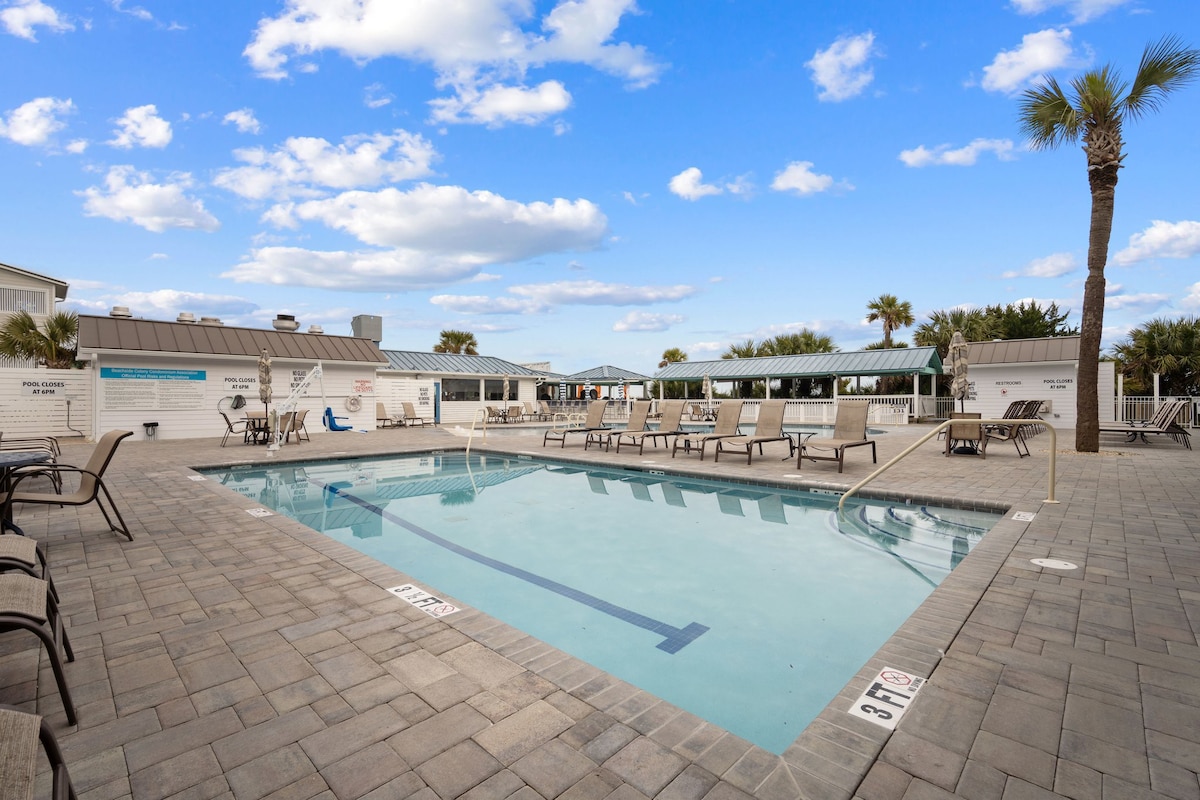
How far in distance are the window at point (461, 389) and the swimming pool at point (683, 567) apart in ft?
55.0

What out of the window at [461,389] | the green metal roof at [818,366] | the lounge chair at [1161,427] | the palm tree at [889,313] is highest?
the palm tree at [889,313]

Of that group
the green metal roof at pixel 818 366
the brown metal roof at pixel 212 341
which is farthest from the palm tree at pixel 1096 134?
the brown metal roof at pixel 212 341

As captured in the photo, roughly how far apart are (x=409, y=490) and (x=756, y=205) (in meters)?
16.7

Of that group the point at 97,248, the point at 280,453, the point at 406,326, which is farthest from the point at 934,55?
the point at 406,326

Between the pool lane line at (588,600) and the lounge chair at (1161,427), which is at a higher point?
the lounge chair at (1161,427)

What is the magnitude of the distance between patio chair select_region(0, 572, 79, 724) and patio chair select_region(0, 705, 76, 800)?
838 mm

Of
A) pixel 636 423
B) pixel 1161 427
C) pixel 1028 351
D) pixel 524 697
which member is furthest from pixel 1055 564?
pixel 1028 351

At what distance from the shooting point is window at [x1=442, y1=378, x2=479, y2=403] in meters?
25.5

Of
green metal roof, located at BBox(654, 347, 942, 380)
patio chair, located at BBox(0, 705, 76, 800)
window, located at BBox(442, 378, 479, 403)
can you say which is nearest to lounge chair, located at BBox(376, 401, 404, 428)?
window, located at BBox(442, 378, 479, 403)

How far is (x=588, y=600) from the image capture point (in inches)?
166

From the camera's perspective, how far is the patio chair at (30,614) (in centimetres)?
184

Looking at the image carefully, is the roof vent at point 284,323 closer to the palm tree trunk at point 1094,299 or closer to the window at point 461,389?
the window at point 461,389

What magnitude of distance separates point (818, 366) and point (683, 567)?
22760 mm

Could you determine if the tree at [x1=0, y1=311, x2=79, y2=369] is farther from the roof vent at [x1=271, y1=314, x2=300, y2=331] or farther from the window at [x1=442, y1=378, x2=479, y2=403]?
the window at [x1=442, y1=378, x2=479, y2=403]
